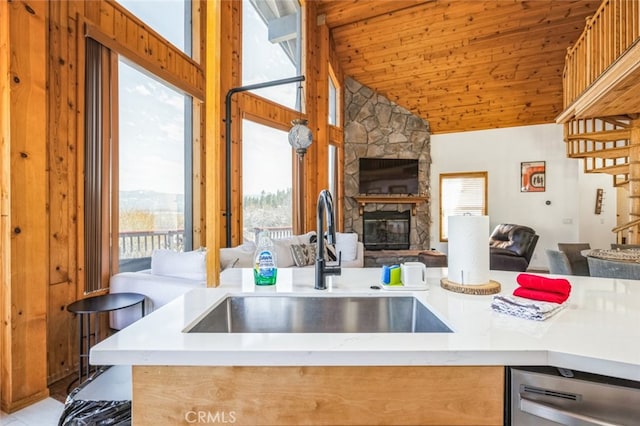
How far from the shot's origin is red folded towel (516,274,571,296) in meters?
0.98

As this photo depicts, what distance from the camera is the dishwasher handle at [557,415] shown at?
0.63m

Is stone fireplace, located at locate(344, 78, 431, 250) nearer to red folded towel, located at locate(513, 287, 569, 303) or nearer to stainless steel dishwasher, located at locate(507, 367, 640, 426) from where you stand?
red folded towel, located at locate(513, 287, 569, 303)

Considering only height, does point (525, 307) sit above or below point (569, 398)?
above

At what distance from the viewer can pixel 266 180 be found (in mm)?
4668

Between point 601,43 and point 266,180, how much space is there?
4360 mm

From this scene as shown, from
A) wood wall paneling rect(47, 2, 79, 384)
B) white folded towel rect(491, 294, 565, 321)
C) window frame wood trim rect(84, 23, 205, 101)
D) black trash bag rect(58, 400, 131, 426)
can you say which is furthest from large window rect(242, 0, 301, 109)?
white folded towel rect(491, 294, 565, 321)

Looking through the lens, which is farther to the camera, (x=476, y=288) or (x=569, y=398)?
(x=476, y=288)

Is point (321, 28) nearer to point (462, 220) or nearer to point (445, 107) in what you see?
point (445, 107)

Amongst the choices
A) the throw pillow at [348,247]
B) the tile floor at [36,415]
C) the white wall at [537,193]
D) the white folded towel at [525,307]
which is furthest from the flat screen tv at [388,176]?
the white folded towel at [525,307]

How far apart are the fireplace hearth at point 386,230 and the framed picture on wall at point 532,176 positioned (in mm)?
2431

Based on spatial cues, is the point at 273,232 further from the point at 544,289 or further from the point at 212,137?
the point at 544,289

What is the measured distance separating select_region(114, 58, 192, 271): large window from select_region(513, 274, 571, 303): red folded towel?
9.75 feet

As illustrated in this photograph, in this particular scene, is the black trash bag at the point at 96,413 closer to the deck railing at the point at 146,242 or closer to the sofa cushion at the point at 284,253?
the deck railing at the point at 146,242

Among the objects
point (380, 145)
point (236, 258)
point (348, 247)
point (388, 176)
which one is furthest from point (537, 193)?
point (236, 258)
